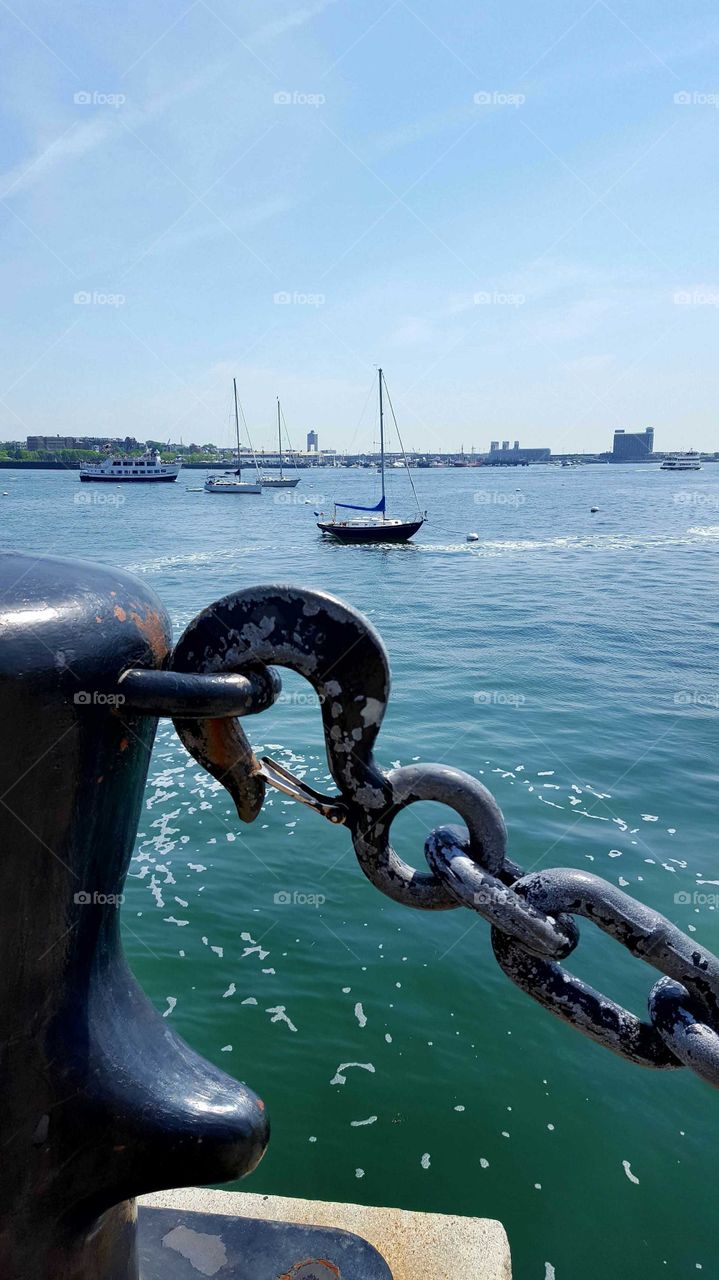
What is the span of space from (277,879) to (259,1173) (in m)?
3.55

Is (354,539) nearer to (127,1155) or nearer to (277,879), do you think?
(277,879)

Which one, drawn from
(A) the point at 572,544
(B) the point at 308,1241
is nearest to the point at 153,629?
(B) the point at 308,1241

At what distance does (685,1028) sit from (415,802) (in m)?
0.60

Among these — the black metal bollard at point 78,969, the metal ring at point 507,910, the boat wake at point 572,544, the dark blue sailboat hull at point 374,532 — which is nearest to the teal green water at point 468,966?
the black metal bollard at point 78,969

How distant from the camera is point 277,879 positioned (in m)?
9.09

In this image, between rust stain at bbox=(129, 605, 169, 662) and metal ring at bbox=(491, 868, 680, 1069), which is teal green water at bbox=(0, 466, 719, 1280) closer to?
metal ring at bbox=(491, 868, 680, 1069)

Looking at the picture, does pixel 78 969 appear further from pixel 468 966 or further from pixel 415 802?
pixel 468 966

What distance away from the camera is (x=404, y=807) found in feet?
5.65

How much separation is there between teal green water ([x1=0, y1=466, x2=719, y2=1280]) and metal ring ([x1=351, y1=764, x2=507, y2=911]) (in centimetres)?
437

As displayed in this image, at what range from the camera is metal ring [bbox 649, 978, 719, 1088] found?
4.89ft

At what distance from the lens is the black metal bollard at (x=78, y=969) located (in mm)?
1723

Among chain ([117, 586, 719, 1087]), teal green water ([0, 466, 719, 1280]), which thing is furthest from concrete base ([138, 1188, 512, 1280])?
teal green water ([0, 466, 719, 1280])

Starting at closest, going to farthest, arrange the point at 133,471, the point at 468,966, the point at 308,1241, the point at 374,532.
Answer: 1. the point at 308,1241
2. the point at 468,966
3. the point at 374,532
4. the point at 133,471

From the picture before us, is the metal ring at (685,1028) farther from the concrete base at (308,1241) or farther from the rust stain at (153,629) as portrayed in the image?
the concrete base at (308,1241)
